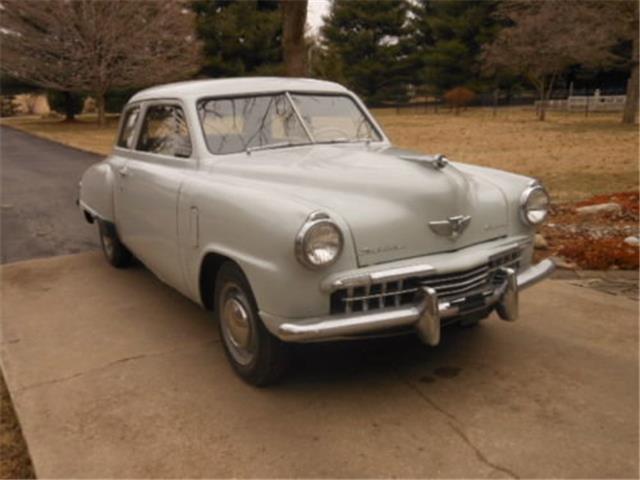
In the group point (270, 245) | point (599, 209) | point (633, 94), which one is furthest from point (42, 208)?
point (633, 94)

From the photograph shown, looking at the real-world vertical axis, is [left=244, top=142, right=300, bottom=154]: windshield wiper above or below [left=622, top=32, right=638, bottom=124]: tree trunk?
below

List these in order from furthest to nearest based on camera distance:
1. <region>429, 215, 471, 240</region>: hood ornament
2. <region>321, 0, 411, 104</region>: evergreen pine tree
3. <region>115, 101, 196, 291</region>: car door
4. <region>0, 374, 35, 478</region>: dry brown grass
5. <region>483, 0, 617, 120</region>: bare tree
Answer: <region>321, 0, 411, 104</region>: evergreen pine tree → <region>483, 0, 617, 120</region>: bare tree → <region>115, 101, 196, 291</region>: car door → <region>429, 215, 471, 240</region>: hood ornament → <region>0, 374, 35, 478</region>: dry brown grass

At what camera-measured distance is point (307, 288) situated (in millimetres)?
2842

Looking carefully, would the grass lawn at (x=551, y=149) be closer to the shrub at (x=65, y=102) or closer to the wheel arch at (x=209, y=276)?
the wheel arch at (x=209, y=276)

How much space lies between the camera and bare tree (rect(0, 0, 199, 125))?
1014 inches

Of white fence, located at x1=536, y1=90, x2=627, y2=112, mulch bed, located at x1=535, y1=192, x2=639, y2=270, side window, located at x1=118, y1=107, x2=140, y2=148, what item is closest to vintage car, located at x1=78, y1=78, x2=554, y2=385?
side window, located at x1=118, y1=107, x2=140, y2=148

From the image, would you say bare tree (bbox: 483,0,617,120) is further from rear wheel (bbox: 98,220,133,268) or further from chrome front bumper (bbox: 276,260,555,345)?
chrome front bumper (bbox: 276,260,555,345)

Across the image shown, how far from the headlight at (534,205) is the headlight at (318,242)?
139 cm

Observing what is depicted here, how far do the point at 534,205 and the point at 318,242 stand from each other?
5.27ft

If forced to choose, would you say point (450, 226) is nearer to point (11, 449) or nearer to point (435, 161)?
point (435, 161)

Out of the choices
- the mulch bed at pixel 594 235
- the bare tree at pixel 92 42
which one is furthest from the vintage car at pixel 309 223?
the bare tree at pixel 92 42

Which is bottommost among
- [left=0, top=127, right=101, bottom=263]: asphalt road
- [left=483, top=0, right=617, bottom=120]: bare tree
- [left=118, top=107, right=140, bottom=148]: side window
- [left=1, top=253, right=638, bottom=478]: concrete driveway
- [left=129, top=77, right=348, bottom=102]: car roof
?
[left=0, top=127, right=101, bottom=263]: asphalt road

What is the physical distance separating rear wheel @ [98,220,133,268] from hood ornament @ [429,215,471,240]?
3.22 metres

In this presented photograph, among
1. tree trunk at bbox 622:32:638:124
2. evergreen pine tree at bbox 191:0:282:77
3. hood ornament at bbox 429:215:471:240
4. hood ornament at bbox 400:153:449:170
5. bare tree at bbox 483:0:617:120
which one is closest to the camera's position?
hood ornament at bbox 429:215:471:240
